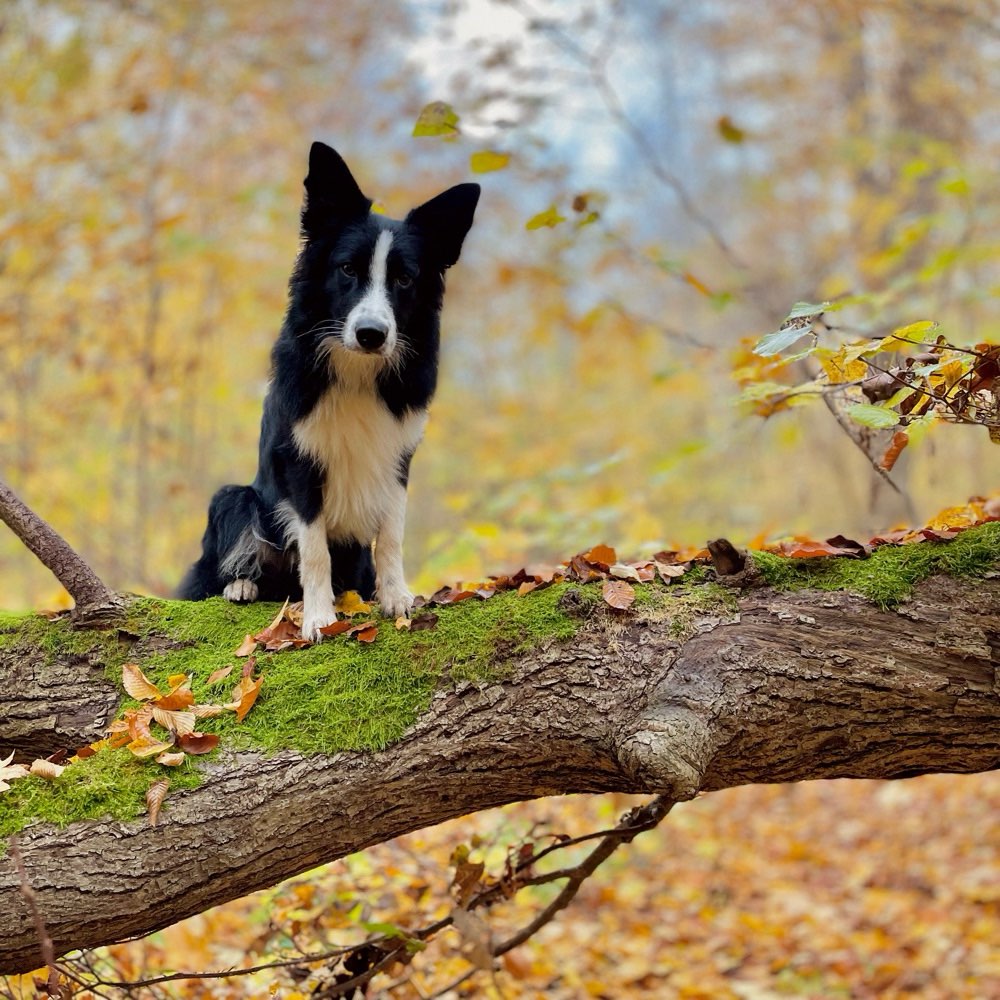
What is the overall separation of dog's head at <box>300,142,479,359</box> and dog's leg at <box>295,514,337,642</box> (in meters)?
0.68

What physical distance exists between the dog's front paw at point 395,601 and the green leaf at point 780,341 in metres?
1.45

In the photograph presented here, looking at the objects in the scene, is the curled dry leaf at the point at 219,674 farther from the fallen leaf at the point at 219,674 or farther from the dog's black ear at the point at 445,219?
the dog's black ear at the point at 445,219

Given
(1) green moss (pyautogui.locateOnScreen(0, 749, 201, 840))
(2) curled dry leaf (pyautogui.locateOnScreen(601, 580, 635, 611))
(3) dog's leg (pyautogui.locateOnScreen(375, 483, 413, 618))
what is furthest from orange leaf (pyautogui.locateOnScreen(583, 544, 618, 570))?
(1) green moss (pyautogui.locateOnScreen(0, 749, 201, 840))

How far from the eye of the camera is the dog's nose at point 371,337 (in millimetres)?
3002

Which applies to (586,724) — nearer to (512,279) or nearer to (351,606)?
(351,606)

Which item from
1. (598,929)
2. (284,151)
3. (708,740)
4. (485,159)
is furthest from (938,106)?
(708,740)

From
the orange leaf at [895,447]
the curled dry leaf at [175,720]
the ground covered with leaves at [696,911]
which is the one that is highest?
the orange leaf at [895,447]

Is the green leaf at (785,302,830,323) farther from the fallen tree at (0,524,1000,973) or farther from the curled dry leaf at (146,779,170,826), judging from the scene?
the curled dry leaf at (146,779,170,826)

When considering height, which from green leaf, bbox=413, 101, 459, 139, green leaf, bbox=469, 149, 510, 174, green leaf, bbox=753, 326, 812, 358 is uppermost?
green leaf, bbox=413, 101, 459, 139

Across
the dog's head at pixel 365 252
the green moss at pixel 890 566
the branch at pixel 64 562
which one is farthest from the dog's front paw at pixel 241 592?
the green moss at pixel 890 566

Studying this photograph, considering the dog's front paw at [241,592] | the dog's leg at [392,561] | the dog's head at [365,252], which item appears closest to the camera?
the dog's head at [365,252]

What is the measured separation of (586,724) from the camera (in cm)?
247

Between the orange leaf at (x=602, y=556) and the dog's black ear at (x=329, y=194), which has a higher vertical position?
the dog's black ear at (x=329, y=194)

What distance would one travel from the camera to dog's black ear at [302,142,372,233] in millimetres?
3166
